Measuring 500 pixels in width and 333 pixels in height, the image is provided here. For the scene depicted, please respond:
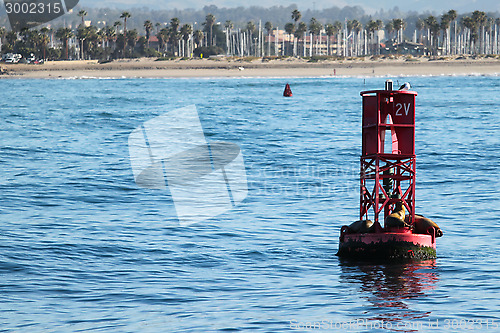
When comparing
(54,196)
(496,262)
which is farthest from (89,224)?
(496,262)

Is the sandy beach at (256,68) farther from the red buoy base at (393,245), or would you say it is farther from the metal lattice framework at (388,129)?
the red buoy base at (393,245)

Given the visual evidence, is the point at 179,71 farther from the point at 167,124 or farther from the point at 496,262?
the point at 496,262

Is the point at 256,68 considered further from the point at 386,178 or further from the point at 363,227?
the point at 363,227

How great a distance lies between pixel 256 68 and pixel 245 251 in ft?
512

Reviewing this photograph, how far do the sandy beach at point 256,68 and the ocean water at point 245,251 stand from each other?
12028 cm

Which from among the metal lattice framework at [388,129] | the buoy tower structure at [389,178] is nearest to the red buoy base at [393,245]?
the buoy tower structure at [389,178]

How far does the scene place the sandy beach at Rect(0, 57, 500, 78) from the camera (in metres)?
163

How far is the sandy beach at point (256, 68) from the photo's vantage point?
163125 mm

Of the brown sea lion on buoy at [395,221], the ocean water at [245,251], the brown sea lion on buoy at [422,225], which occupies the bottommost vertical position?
the ocean water at [245,251]

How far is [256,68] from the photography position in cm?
17388

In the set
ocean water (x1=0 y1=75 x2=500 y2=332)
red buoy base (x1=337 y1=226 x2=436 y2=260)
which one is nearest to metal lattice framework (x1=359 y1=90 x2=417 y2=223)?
red buoy base (x1=337 y1=226 x2=436 y2=260)

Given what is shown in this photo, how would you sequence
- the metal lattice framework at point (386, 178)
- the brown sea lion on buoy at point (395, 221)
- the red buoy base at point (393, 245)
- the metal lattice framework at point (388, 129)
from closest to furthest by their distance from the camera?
the red buoy base at point (393, 245), the brown sea lion on buoy at point (395, 221), the metal lattice framework at point (388, 129), the metal lattice framework at point (386, 178)

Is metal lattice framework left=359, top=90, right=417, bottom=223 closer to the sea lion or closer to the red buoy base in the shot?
the sea lion

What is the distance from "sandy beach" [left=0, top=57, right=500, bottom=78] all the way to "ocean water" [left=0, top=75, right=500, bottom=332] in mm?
120282
